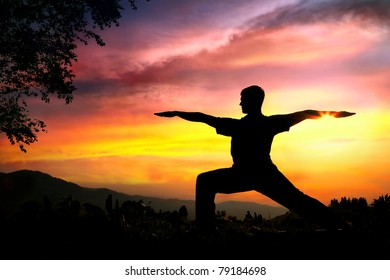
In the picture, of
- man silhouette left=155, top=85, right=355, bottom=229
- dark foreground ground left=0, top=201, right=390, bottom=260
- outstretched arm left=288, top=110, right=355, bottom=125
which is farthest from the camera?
outstretched arm left=288, top=110, right=355, bottom=125

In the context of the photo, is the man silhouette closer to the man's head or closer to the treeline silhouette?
the man's head

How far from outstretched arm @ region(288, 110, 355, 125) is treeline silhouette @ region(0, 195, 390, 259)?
197 centimetres

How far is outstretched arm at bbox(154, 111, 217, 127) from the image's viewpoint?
319 inches

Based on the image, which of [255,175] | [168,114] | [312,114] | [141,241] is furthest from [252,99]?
[141,241]

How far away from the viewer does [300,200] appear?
7879 millimetres

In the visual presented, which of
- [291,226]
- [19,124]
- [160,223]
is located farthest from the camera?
[19,124]

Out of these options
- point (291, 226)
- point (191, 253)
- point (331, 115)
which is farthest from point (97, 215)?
Answer: point (291, 226)

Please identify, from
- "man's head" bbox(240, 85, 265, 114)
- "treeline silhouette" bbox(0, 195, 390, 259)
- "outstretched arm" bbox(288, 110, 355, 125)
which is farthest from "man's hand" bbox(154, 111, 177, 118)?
"outstretched arm" bbox(288, 110, 355, 125)

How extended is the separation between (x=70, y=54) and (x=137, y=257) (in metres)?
14.9

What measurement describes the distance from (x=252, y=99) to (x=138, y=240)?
10.2 ft

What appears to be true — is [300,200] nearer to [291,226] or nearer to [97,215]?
[97,215]

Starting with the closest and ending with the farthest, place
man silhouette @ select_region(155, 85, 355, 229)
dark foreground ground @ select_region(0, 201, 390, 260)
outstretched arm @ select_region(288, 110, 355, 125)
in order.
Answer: dark foreground ground @ select_region(0, 201, 390, 260) < man silhouette @ select_region(155, 85, 355, 229) < outstretched arm @ select_region(288, 110, 355, 125)

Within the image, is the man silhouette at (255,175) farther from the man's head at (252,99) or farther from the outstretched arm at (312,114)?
the man's head at (252,99)

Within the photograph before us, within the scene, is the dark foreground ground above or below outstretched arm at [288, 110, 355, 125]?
below
